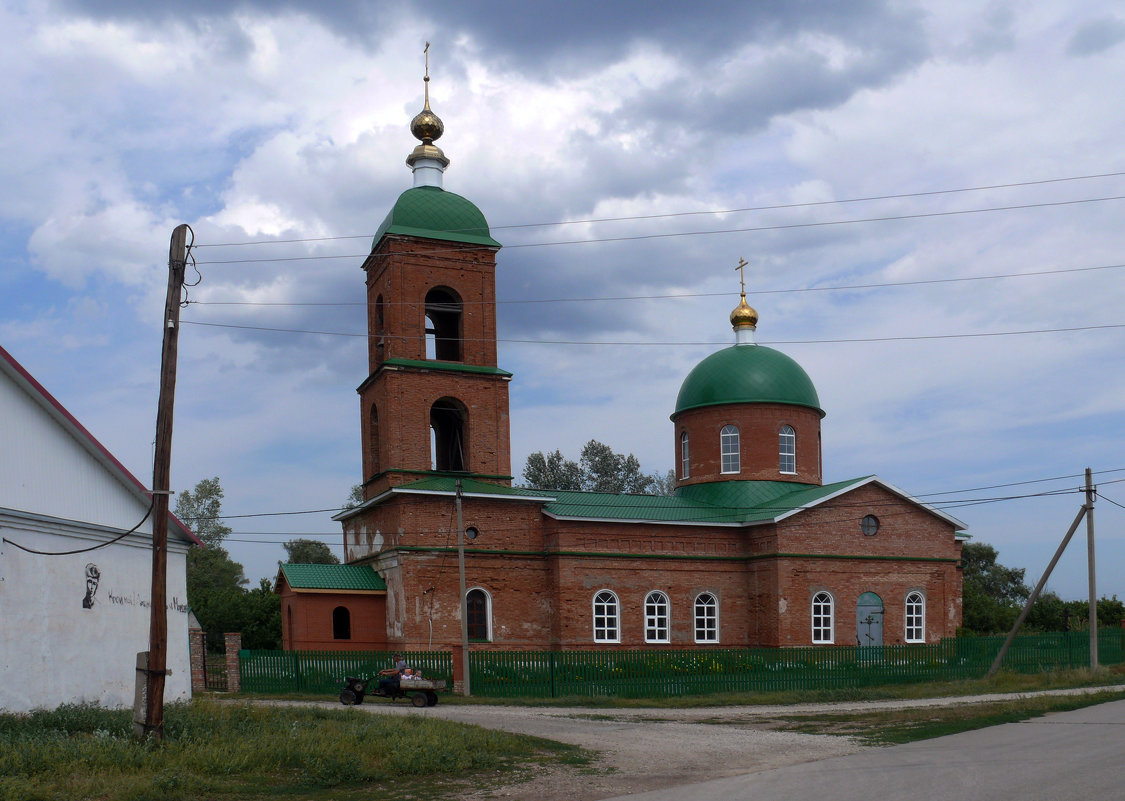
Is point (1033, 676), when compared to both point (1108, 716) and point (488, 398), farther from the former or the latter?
point (488, 398)

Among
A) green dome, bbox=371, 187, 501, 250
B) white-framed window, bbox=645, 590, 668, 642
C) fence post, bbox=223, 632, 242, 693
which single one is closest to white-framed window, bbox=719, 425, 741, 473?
white-framed window, bbox=645, 590, 668, 642

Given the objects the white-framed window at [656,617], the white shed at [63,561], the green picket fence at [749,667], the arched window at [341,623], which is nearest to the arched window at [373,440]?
the arched window at [341,623]

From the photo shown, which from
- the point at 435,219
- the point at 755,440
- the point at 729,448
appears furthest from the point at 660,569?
the point at 435,219

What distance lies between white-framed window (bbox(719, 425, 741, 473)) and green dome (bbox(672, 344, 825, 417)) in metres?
1.06

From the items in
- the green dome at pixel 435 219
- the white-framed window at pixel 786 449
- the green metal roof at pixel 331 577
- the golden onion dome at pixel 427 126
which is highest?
the golden onion dome at pixel 427 126

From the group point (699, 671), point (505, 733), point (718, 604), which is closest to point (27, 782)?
point (505, 733)

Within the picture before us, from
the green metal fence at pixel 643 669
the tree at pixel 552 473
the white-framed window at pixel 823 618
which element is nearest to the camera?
the green metal fence at pixel 643 669

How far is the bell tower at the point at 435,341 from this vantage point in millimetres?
33250

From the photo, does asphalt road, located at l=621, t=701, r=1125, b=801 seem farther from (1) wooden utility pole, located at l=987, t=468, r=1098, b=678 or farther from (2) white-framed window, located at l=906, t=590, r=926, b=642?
(2) white-framed window, located at l=906, t=590, r=926, b=642

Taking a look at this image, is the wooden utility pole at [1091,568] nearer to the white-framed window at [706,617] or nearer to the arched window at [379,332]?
the white-framed window at [706,617]

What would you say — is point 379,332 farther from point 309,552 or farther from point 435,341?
point 309,552

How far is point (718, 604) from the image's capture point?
1421 inches

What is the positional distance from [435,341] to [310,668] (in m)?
11.9

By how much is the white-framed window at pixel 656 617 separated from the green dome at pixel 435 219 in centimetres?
1214
